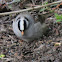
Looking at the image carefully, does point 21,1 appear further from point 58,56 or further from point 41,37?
point 58,56

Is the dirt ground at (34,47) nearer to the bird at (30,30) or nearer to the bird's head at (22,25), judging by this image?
the bird at (30,30)

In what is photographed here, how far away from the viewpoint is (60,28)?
440 centimetres

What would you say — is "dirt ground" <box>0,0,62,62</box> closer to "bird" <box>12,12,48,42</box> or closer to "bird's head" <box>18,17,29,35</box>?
"bird" <box>12,12,48,42</box>

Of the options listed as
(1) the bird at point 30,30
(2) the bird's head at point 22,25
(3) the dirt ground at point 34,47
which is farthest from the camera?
(1) the bird at point 30,30

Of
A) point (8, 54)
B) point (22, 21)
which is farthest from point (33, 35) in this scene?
point (8, 54)

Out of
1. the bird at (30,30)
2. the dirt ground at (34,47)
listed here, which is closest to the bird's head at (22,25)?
the bird at (30,30)

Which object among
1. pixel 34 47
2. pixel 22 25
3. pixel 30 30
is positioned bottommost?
pixel 34 47

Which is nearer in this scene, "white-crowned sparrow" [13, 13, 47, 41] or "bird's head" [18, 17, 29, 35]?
"bird's head" [18, 17, 29, 35]

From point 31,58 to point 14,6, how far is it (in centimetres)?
A: 254

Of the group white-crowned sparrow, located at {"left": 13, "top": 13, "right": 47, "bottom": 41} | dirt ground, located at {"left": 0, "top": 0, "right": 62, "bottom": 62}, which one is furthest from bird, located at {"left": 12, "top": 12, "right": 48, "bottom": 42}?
dirt ground, located at {"left": 0, "top": 0, "right": 62, "bottom": 62}

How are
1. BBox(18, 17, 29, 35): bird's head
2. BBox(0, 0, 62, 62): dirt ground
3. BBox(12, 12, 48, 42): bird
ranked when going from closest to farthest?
1. BBox(0, 0, 62, 62): dirt ground
2. BBox(18, 17, 29, 35): bird's head
3. BBox(12, 12, 48, 42): bird

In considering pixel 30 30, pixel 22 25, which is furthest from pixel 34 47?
pixel 22 25

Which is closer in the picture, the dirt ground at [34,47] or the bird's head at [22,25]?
the dirt ground at [34,47]

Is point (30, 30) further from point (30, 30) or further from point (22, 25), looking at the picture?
point (22, 25)
